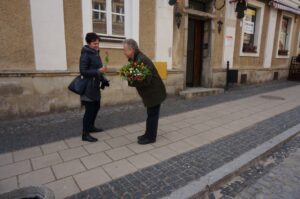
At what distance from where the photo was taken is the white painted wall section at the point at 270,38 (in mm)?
11250

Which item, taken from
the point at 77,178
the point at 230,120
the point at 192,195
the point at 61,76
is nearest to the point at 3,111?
the point at 61,76

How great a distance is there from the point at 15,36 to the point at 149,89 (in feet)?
10.8

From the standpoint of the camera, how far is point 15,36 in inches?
184

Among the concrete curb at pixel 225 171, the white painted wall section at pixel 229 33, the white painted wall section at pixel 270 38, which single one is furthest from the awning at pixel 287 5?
the concrete curb at pixel 225 171

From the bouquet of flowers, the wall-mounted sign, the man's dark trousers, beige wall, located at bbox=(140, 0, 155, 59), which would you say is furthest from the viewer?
the wall-mounted sign

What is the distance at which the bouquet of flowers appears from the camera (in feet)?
10.8

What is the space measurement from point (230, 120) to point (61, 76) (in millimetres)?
4180

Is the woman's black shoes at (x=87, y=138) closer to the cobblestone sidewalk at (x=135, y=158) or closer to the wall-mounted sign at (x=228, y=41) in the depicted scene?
the cobblestone sidewalk at (x=135, y=158)

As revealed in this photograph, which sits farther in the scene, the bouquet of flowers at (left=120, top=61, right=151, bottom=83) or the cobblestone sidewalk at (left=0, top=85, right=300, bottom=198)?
the bouquet of flowers at (left=120, top=61, right=151, bottom=83)

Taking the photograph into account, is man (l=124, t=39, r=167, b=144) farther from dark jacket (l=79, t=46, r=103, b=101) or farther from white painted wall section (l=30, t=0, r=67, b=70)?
white painted wall section (l=30, t=0, r=67, b=70)

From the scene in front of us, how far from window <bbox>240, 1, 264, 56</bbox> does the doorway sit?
2308mm

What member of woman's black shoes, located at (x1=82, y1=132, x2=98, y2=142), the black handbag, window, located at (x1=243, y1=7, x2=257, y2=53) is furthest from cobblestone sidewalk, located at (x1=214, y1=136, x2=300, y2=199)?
window, located at (x1=243, y1=7, x2=257, y2=53)

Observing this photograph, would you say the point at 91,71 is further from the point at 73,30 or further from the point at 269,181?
the point at 269,181

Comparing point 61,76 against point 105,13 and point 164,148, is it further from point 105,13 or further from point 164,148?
point 164,148
